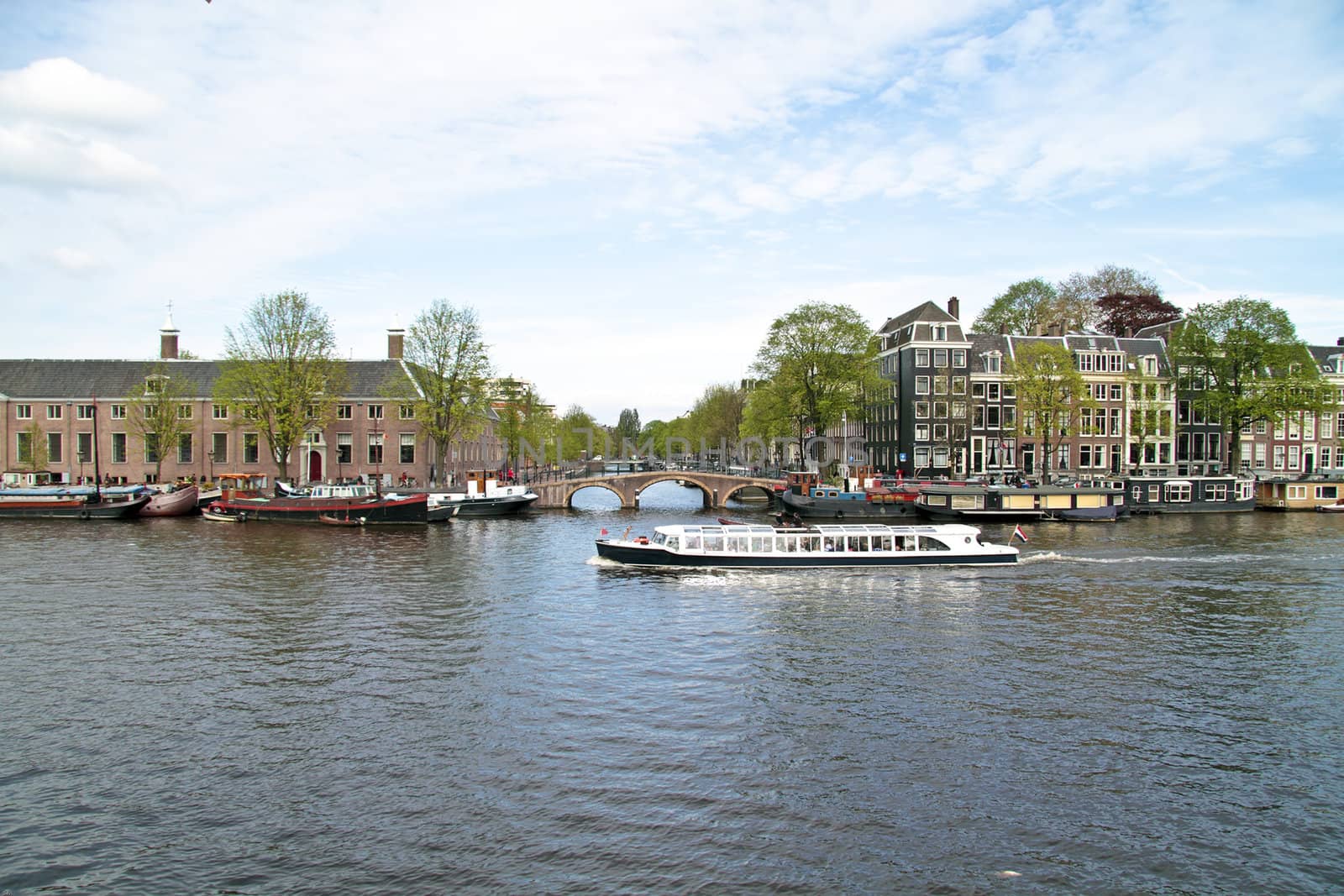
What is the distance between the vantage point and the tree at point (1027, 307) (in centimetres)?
12900

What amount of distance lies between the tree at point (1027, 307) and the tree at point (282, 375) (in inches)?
3631

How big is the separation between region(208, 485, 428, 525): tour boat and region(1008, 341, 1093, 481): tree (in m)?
65.8

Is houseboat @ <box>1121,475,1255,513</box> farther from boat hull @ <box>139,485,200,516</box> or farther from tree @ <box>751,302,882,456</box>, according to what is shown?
boat hull @ <box>139,485,200,516</box>

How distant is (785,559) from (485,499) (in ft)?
144

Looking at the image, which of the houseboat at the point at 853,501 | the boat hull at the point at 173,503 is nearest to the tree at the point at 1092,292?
the houseboat at the point at 853,501

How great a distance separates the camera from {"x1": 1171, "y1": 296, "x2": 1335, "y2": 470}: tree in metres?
99.6

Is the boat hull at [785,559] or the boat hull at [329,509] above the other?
the boat hull at [329,509]

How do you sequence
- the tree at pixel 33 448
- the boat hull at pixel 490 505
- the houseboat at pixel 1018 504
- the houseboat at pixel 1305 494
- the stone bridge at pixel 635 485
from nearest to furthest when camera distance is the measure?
the houseboat at pixel 1018 504 → the boat hull at pixel 490 505 → the houseboat at pixel 1305 494 → the tree at pixel 33 448 → the stone bridge at pixel 635 485

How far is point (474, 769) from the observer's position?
74.2 ft

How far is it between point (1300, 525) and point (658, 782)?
81.4 metres

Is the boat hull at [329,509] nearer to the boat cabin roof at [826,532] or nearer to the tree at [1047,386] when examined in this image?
the boat cabin roof at [826,532]

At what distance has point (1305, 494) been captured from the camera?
9769 centimetres

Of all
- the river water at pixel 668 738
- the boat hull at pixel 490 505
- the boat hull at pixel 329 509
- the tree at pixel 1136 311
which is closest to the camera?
the river water at pixel 668 738

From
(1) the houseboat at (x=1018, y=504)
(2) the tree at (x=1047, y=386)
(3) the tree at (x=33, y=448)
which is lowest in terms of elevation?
(1) the houseboat at (x=1018, y=504)
